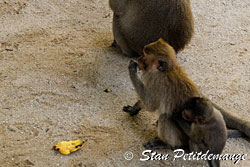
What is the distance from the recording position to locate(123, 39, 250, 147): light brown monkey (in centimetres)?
482

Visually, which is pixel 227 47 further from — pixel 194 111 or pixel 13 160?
pixel 13 160

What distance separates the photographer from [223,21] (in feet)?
25.8

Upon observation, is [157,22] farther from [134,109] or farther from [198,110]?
[198,110]

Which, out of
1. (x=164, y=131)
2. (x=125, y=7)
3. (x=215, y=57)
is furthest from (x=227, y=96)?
(x=125, y=7)

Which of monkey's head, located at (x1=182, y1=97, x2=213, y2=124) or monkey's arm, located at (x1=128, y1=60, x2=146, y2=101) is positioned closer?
monkey's head, located at (x1=182, y1=97, x2=213, y2=124)

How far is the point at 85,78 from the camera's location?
21.1 feet

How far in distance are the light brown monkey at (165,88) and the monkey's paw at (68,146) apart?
1024mm

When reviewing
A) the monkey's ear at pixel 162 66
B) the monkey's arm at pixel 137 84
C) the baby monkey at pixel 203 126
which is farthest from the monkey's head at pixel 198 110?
the monkey's arm at pixel 137 84

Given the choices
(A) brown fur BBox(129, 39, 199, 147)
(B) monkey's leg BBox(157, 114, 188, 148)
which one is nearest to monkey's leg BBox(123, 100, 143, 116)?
(A) brown fur BBox(129, 39, 199, 147)

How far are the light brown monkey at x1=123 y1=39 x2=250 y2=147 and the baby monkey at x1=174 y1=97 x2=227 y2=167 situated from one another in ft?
0.37

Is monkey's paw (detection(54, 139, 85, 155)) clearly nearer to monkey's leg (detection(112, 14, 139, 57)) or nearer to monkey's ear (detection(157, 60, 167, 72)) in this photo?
monkey's ear (detection(157, 60, 167, 72))

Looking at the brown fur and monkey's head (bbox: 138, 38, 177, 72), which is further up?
monkey's head (bbox: 138, 38, 177, 72)

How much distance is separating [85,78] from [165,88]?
76.6 inches

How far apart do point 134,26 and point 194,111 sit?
8.02 ft
